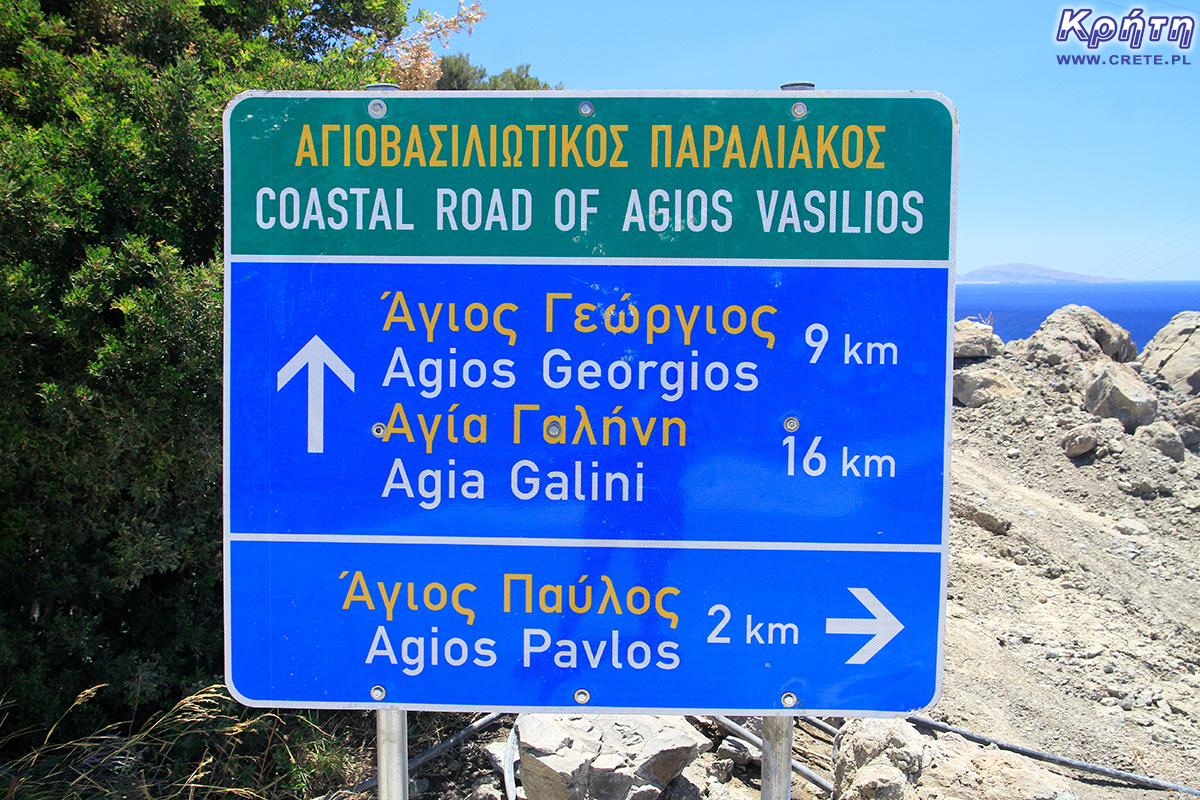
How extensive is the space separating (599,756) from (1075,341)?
1338 cm

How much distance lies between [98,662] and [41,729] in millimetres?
354

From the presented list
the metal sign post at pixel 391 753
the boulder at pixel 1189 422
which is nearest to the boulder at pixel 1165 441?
the boulder at pixel 1189 422

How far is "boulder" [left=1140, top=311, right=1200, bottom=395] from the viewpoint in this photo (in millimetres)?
14430

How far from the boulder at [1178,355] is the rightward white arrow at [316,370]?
16.6 metres

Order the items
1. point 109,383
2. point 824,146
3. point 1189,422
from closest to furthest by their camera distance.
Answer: point 824,146, point 109,383, point 1189,422

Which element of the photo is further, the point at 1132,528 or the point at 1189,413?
the point at 1189,413

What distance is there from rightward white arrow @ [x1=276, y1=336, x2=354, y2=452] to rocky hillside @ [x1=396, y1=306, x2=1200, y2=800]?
2.12 meters

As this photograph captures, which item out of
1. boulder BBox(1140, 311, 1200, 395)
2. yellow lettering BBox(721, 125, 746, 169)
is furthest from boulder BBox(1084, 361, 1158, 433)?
yellow lettering BBox(721, 125, 746, 169)

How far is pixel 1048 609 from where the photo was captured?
7.37 meters

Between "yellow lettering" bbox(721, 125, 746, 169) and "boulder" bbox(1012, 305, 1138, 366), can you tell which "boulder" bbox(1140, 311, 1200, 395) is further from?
"yellow lettering" bbox(721, 125, 746, 169)

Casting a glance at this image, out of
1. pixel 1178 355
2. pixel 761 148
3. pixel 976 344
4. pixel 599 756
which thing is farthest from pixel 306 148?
pixel 1178 355

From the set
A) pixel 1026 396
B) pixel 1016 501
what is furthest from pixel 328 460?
pixel 1026 396

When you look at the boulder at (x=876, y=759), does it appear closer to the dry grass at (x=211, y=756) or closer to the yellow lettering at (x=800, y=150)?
the dry grass at (x=211, y=756)

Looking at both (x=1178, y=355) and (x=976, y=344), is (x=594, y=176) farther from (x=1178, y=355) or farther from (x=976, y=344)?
(x=1178, y=355)
